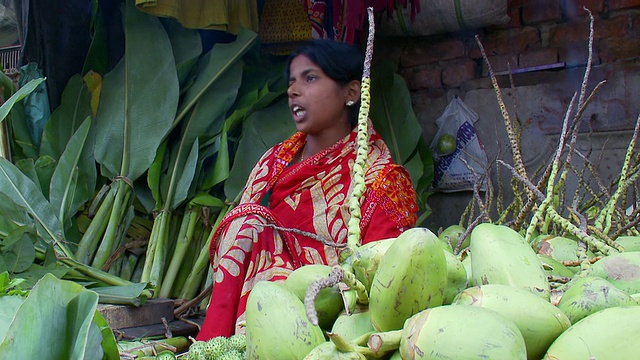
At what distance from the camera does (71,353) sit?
3.78 feet

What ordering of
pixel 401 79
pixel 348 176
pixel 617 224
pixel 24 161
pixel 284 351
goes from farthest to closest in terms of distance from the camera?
pixel 401 79, pixel 24 161, pixel 348 176, pixel 617 224, pixel 284 351

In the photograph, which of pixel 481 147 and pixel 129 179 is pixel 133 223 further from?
pixel 481 147

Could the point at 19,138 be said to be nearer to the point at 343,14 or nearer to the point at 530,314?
the point at 343,14

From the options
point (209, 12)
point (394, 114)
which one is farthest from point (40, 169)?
point (394, 114)

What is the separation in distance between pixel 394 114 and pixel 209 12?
1070 millimetres

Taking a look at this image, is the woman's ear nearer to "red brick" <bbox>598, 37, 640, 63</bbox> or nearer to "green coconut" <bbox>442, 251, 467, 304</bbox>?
"red brick" <bbox>598, 37, 640, 63</bbox>

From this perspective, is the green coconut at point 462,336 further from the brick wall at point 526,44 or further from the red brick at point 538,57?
→ the red brick at point 538,57

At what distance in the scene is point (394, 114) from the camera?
3412 millimetres

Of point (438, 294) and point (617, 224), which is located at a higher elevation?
point (438, 294)

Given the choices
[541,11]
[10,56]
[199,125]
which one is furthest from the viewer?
[10,56]

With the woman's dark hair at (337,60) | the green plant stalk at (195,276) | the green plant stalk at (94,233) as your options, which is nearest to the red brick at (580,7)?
the woman's dark hair at (337,60)

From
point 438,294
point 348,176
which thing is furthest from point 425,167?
point 438,294

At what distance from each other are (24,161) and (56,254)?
0.55 metres

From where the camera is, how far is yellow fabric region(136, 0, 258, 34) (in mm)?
3125
